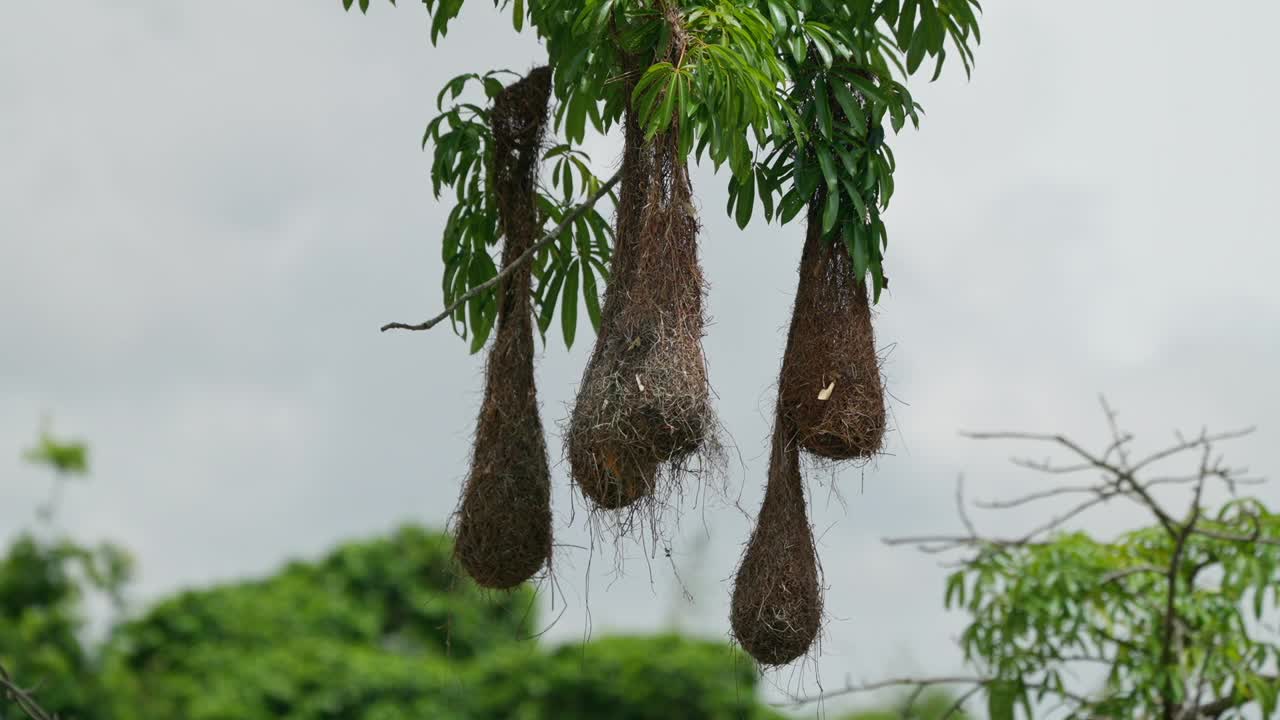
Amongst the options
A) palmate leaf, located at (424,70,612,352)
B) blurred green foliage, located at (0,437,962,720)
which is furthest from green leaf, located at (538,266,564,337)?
blurred green foliage, located at (0,437,962,720)

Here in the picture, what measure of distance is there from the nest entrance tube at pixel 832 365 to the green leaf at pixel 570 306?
908 millimetres

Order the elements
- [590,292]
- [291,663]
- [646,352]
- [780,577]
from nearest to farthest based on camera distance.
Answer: [646,352]
[780,577]
[590,292]
[291,663]

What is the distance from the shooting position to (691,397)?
3.09 m

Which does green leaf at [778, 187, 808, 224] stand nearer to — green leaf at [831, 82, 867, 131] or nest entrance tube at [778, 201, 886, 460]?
nest entrance tube at [778, 201, 886, 460]

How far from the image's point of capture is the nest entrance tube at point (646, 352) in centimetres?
307

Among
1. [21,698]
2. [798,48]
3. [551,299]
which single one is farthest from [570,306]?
[21,698]

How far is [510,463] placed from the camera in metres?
3.54

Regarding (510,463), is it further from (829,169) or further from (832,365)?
(829,169)

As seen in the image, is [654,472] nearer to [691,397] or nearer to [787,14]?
[691,397]

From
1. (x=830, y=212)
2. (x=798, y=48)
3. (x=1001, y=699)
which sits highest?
(x=798, y=48)

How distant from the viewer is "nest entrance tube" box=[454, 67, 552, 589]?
3527 mm

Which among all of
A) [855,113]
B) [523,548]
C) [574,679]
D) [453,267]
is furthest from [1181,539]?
[574,679]

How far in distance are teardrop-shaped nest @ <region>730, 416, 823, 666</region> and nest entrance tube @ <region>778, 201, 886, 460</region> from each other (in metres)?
0.09

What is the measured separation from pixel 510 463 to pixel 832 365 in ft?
2.70
